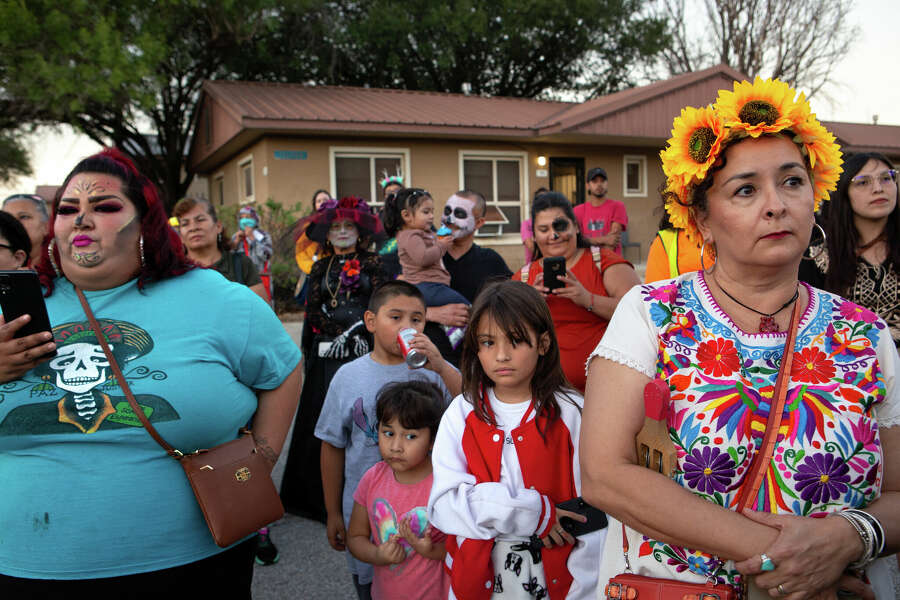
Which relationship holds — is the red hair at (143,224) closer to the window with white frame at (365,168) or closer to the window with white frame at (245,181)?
the window with white frame at (365,168)

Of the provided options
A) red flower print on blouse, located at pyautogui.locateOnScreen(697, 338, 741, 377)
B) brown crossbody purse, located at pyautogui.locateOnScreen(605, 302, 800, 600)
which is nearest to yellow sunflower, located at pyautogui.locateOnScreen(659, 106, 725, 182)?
red flower print on blouse, located at pyautogui.locateOnScreen(697, 338, 741, 377)

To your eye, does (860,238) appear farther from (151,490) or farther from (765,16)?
(765,16)

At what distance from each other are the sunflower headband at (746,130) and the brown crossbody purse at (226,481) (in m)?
1.52

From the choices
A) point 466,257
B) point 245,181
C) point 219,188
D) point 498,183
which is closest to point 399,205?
point 466,257

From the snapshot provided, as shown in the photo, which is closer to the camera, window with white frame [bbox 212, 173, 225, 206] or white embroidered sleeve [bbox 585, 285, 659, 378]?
white embroidered sleeve [bbox 585, 285, 659, 378]

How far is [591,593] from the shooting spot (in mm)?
1953

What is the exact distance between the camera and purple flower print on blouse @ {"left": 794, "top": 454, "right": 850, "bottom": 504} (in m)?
1.44

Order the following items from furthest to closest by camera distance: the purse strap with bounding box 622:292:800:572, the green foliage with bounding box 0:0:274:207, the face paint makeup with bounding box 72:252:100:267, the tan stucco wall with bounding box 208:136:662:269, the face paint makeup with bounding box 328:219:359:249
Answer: the tan stucco wall with bounding box 208:136:662:269 → the green foliage with bounding box 0:0:274:207 → the face paint makeup with bounding box 328:219:359:249 → the face paint makeup with bounding box 72:252:100:267 → the purse strap with bounding box 622:292:800:572

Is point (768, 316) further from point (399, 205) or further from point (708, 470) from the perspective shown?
point (399, 205)

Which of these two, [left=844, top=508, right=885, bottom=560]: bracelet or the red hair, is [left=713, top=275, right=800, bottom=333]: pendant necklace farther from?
the red hair

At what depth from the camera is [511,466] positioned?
Result: 206 cm

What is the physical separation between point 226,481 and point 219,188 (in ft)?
69.7

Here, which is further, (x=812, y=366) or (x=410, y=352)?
(x=410, y=352)

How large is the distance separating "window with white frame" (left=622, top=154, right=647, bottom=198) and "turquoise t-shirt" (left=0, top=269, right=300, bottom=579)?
17.4 metres
